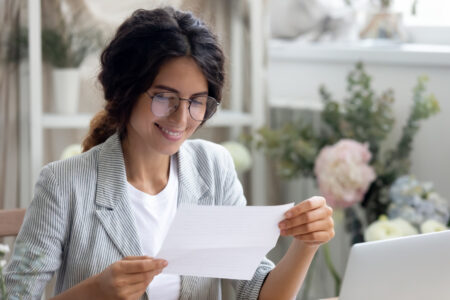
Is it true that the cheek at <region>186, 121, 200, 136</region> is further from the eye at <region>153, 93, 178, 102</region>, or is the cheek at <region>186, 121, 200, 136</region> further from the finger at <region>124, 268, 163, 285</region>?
the finger at <region>124, 268, 163, 285</region>

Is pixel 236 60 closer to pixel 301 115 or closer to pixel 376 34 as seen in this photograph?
pixel 301 115

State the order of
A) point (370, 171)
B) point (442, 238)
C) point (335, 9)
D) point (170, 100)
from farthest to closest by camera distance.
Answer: point (335, 9) < point (370, 171) < point (170, 100) < point (442, 238)

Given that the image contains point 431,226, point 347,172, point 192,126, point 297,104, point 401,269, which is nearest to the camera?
point 401,269

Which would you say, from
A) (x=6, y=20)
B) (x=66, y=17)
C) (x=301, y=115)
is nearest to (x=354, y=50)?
A: (x=301, y=115)

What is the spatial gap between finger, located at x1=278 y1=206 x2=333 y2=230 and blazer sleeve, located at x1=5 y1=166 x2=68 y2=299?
0.44 meters

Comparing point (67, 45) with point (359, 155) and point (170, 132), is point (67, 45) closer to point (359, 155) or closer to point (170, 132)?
point (359, 155)

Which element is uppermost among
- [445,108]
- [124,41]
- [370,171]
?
[124,41]

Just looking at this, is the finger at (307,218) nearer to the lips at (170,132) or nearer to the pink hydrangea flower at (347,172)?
the lips at (170,132)

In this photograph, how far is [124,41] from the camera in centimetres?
148

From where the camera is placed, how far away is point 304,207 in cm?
138

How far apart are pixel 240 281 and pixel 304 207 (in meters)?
0.32

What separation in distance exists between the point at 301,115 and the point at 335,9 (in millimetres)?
479

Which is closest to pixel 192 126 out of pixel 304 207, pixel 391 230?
pixel 304 207

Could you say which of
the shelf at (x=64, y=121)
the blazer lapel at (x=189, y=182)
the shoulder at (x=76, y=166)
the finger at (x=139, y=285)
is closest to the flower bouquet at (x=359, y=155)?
the shelf at (x=64, y=121)
